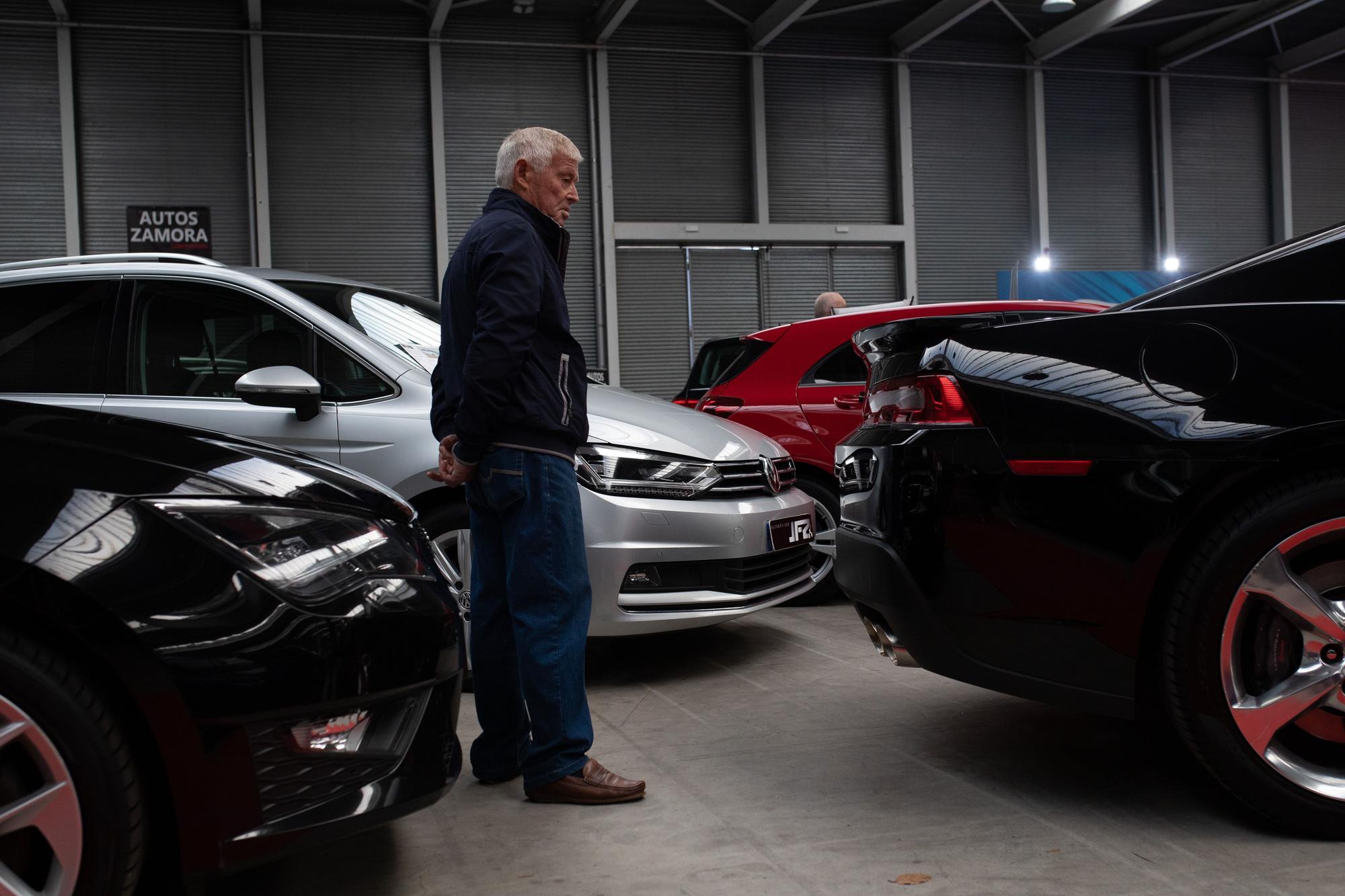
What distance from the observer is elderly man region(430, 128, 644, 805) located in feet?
8.86

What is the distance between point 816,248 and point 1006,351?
1471 cm

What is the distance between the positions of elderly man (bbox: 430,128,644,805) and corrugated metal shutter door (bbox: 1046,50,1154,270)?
16426 mm

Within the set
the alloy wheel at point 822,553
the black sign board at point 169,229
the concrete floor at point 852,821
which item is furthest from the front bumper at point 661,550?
the black sign board at point 169,229

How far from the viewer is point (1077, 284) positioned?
55.1 ft

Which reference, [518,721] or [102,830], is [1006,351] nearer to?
[518,721]

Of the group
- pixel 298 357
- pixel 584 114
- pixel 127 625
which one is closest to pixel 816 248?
pixel 584 114

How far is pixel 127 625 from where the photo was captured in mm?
1740

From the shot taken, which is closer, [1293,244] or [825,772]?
[1293,244]

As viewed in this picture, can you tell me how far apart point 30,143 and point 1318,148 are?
19.9 m

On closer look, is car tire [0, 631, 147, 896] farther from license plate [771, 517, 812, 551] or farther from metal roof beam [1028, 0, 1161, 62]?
metal roof beam [1028, 0, 1161, 62]

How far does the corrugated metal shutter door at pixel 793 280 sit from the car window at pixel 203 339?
13.0 m

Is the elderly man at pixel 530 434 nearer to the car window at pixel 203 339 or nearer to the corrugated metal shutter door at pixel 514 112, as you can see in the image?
the car window at pixel 203 339

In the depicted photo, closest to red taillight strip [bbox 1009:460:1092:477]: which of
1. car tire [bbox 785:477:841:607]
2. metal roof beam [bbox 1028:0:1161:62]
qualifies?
car tire [bbox 785:477:841:607]

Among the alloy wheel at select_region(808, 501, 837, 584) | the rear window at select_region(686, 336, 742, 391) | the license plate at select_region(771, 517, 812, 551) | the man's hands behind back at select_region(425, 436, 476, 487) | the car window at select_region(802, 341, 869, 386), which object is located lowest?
the alloy wheel at select_region(808, 501, 837, 584)
